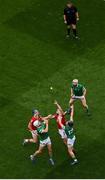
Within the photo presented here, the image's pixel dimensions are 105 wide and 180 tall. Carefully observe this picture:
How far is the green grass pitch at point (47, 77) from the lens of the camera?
1035 inches

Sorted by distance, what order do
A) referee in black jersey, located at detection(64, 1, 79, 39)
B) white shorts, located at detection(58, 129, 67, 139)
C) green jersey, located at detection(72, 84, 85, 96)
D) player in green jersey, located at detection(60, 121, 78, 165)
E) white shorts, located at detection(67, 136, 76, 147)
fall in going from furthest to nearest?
referee in black jersey, located at detection(64, 1, 79, 39)
green jersey, located at detection(72, 84, 85, 96)
white shorts, located at detection(58, 129, 67, 139)
white shorts, located at detection(67, 136, 76, 147)
player in green jersey, located at detection(60, 121, 78, 165)

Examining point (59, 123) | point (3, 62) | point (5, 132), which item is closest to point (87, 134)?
point (59, 123)

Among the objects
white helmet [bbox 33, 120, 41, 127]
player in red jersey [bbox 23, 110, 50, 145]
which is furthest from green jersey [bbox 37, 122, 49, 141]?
player in red jersey [bbox 23, 110, 50, 145]

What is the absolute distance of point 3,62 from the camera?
1313 inches

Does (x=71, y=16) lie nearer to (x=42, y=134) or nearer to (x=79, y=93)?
(x=79, y=93)

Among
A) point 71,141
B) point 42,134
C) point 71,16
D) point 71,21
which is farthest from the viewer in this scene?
point 71,21

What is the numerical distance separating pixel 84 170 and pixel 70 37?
38.3 ft

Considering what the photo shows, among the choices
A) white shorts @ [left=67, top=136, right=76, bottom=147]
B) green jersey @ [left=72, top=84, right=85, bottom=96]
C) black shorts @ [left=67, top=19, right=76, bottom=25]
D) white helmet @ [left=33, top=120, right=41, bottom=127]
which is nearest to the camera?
white shorts @ [left=67, top=136, right=76, bottom=147]

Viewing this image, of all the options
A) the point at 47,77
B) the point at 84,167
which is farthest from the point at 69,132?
the point at 47,77

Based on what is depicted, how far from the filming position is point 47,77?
105ft

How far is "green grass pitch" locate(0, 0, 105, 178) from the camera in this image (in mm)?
26281

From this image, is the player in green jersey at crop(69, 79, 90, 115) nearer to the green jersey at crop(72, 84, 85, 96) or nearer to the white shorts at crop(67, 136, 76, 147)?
the green jersey at crop(72, 84, 85, 96)

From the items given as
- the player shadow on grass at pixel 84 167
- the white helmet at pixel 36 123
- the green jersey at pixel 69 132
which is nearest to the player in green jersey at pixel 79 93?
the player shadow on grass at pixel 84 167

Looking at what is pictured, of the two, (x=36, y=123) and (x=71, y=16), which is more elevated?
(x=71, y=16)
